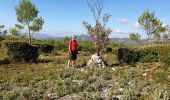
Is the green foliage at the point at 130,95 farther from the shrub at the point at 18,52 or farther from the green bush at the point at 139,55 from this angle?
the shrub at the point at 18,52

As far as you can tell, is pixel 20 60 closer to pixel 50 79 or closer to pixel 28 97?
pixel 50 79

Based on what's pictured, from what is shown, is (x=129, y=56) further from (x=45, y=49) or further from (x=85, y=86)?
(x=45, y=49)

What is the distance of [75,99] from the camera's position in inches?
454

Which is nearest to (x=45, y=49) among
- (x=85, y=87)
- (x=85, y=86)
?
(x=85, y=86)

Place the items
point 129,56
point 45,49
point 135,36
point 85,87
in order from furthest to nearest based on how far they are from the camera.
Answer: point 135,36 < point 45,49 < point 129,56 < point 85,87

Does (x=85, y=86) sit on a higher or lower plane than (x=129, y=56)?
lower

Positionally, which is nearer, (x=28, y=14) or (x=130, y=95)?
(x=130, y=95)

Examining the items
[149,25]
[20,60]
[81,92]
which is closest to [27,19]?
[149,25]

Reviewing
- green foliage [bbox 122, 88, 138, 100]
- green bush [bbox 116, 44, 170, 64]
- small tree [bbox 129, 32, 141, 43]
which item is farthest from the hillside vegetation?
small tree [bbox 129, 32, 141, 43]

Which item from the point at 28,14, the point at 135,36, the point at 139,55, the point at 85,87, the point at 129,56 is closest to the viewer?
the point at 85,87

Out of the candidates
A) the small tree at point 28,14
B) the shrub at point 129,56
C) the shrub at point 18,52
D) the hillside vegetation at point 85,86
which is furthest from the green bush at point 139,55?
the small tree at point 28,14

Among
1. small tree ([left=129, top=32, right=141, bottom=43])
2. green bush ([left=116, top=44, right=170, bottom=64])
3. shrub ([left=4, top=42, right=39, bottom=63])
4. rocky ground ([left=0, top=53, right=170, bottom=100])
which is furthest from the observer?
small tree ([left=129, top=32, right=141, bottom=43])

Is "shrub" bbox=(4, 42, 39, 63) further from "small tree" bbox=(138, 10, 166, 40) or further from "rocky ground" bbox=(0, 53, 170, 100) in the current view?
"small tree" bbox=(138, 10, 166, 40)

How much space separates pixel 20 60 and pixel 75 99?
1317 centimetres
